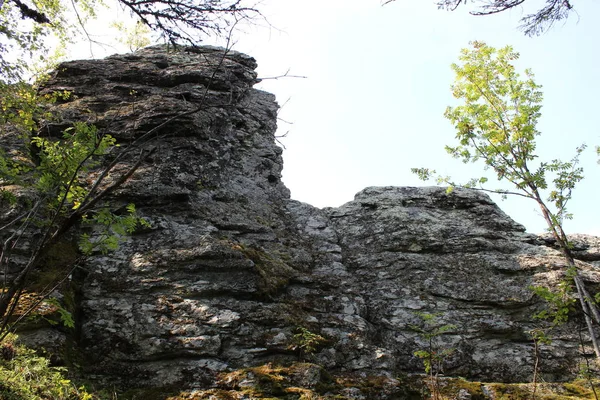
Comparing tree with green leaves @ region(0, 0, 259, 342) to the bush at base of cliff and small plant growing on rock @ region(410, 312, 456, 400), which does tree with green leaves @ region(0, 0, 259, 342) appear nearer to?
the bush at base of cliff

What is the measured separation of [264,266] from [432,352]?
3052 mm

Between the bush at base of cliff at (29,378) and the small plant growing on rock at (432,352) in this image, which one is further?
the small plant growing on rock at (432,352)

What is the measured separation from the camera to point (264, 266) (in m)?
7.81

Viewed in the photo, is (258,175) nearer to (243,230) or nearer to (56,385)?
(243,230)

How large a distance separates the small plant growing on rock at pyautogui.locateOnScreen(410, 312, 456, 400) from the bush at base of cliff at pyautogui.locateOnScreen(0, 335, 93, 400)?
13.5 ft

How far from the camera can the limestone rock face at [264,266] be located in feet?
20.8

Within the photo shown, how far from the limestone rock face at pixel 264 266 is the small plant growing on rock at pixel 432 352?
4.2 inches

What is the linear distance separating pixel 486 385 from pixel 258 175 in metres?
6.25

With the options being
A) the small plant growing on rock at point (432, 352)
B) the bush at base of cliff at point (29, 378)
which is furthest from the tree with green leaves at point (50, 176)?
the small plant growing on rock at point (432, 352)

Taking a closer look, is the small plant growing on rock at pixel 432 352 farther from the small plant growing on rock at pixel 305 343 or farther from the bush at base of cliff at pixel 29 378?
the bush at base of cliff at pixel 29 378

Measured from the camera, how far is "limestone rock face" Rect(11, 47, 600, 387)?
635 cm

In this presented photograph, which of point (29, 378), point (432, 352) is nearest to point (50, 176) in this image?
point (29, 378)

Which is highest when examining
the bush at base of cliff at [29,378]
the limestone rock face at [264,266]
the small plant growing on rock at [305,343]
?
the limestone rock face at [264,266]

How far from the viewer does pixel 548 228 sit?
7855 mm
